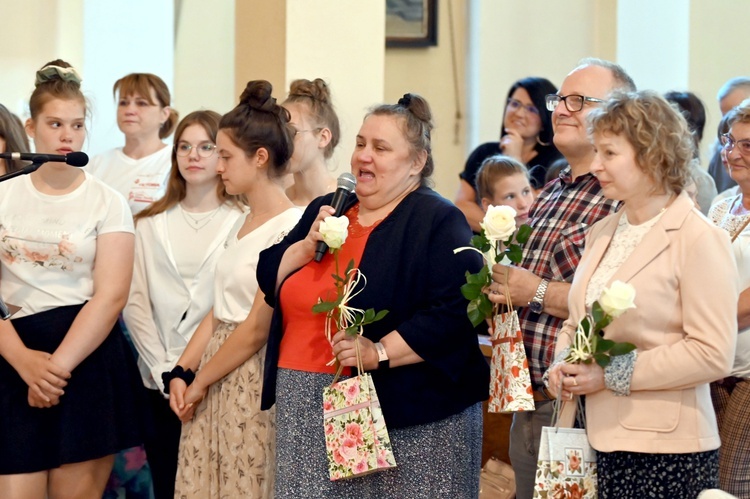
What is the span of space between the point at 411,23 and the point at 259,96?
3.71 m

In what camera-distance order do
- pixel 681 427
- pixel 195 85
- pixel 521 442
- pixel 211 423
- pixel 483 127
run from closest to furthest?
1. pixel 681 427
2. pixel 521 442
3. pixel 211 423
4. pixel 483 127
5. pixel 195 85

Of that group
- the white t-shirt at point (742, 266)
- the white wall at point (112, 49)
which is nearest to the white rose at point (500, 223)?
the white t-shirt at point (742, 266)

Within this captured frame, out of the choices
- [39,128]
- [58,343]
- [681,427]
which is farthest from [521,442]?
[39,128]

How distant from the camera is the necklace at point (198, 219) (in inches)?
162

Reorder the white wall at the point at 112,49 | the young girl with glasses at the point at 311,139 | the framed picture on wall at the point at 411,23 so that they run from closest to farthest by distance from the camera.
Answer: the young girl with glasses at the point at 311,139 → the white wall at the point at 112,49 → the framed picture on wall at the point at 411,23

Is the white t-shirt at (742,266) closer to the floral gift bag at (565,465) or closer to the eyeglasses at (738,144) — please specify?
the eyeglasses at (738,144)

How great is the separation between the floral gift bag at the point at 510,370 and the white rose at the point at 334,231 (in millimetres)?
464

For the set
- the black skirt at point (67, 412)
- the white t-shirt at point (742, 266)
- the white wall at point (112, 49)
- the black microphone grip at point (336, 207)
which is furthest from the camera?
the white wall at point (112, 49)

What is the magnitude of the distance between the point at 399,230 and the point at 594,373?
2.38 feet

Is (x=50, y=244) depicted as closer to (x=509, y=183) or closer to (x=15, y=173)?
(x=15, y=173)

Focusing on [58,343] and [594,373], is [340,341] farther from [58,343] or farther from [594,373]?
[58,343]

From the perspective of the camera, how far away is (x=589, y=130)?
2.64 metres

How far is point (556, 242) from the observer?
298 cm

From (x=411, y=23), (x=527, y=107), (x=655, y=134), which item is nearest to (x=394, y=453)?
(x=655, y=134)
